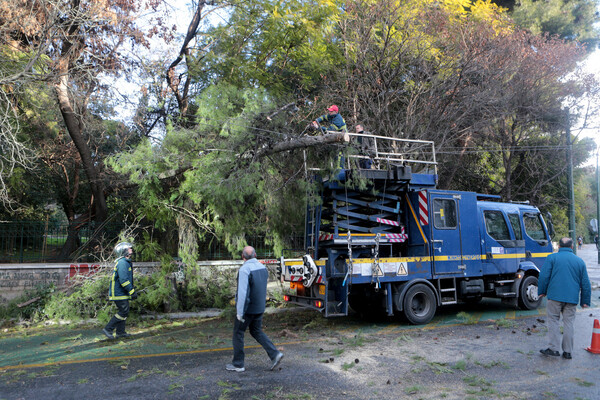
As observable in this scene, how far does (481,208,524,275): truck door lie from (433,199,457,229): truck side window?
3.56 feet

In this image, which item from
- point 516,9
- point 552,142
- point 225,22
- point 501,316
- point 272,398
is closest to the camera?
point 272,398

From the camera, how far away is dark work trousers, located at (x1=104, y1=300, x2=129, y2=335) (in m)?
7.71

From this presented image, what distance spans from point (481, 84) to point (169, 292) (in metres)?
11.4

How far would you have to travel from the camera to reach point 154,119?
13.9 m

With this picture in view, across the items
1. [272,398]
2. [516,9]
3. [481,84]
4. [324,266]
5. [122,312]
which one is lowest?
[272,398]

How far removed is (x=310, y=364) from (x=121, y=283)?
13.0 feet

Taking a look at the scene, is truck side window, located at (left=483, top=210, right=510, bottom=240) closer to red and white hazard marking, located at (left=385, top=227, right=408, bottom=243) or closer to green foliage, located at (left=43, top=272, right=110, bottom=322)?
red and white hazard marking, located at (left=385, top=227, right=408, bottom=243)

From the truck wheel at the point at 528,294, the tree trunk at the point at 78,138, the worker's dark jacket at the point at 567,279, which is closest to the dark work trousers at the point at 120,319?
the tree trunk at the point at 78,138

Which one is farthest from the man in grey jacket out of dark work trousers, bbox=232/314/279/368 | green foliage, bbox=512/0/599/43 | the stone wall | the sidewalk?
green foliage, bbox=512/0/599/43

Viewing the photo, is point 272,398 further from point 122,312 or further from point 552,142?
point 552,142

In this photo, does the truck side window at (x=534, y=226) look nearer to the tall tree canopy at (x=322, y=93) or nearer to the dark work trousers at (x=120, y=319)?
the tall tree canopy at (x=322, y=93)

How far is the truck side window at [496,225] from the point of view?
10.1 metres

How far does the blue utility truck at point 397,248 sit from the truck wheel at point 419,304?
0.02 metres

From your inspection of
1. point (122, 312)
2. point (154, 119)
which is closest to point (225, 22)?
point (154, 119)
